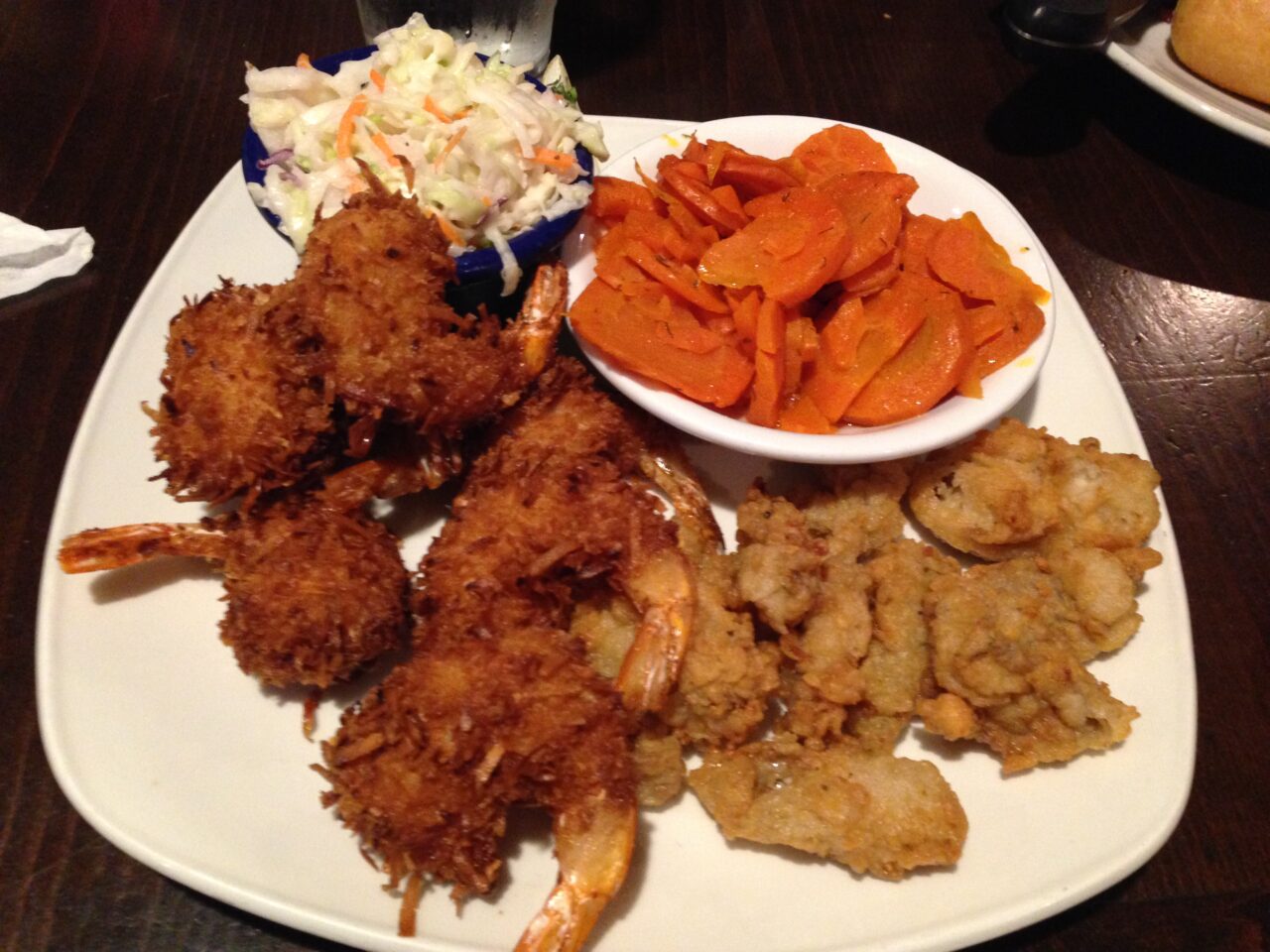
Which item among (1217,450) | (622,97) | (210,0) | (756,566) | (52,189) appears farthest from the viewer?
(210,0)

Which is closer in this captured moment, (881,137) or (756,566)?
(756,566)

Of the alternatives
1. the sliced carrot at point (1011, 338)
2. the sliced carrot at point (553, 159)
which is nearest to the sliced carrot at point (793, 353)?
the sliced carrot at point (1011, 338)

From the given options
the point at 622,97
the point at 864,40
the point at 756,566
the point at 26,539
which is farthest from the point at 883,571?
the point at 864,40

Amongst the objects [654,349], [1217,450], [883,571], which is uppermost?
[654,349]

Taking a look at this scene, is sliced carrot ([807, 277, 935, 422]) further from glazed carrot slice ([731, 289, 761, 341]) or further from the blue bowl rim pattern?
the blue bowl rim pattern

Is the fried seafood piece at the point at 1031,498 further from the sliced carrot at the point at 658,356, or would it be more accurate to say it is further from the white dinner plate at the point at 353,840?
the sliced carrot at the point at 658,356

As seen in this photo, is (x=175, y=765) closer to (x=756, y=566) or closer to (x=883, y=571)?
(x=756, y=566)

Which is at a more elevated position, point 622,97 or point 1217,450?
point 622,97
